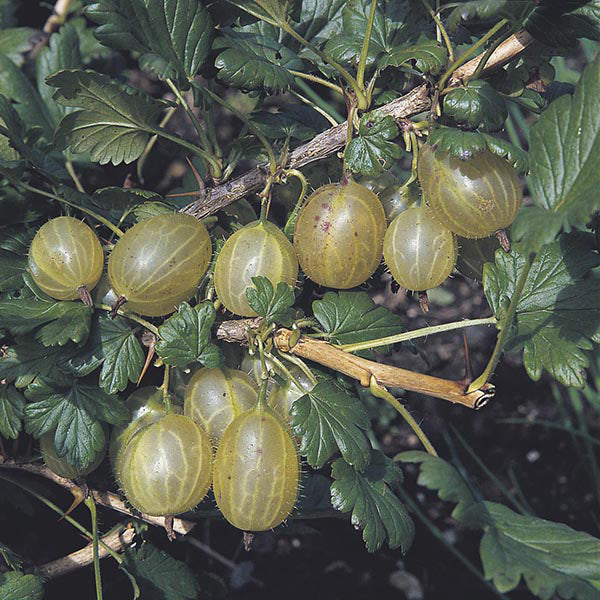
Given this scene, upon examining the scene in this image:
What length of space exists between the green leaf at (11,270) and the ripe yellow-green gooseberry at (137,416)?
11.3 inches

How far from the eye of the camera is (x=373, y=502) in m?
1.18

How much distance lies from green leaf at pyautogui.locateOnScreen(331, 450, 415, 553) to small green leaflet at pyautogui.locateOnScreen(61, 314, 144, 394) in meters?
0.36

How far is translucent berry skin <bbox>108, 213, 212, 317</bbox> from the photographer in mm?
1139

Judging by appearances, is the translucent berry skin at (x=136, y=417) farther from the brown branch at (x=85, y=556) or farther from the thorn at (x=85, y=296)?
the brown branch at (x=85, y=556)

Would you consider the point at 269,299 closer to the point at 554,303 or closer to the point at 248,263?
the point at 248,263

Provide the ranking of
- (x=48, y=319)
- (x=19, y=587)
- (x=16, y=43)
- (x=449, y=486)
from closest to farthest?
(x=449, y=486) → (x=48, y=319) → (x=19, y=587) → (x=16, y=43)

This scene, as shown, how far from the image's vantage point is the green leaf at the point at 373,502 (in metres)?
1.13

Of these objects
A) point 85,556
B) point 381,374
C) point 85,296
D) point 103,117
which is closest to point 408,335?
point 381,374

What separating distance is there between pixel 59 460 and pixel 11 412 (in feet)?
0.40

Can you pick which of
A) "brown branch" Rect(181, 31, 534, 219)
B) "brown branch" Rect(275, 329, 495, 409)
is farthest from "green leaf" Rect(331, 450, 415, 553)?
"brown branch" Rect(181, 31, 534, 219)

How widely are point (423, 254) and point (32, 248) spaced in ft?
2.10

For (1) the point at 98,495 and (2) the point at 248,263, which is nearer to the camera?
(2) the point at 248,263

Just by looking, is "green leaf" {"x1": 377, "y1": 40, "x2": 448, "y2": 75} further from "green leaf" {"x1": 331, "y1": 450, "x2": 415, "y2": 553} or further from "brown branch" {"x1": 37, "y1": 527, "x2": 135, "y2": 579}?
"brown branch" {"x1": 37, "y1": 527, "x2": 135, "y2": 579}

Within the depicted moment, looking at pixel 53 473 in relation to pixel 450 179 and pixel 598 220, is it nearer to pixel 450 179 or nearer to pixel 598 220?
pixel 450 179
